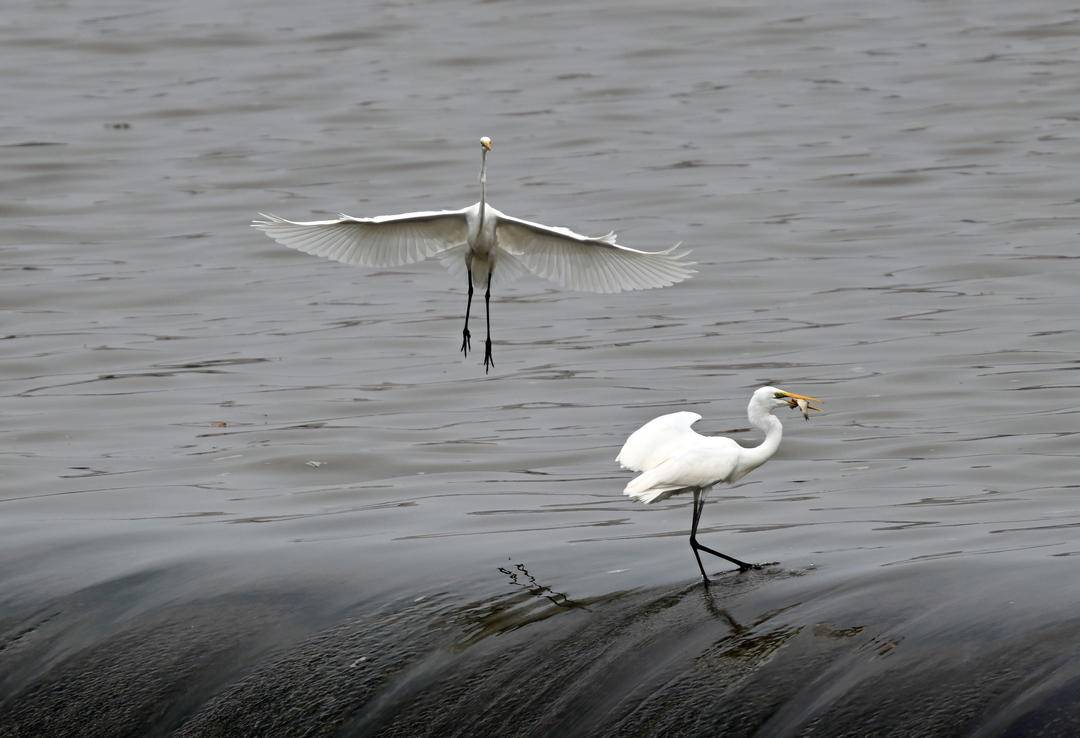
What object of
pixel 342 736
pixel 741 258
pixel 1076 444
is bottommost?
pixel 342 736

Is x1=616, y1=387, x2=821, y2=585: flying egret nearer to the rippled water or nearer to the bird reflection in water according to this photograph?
the rippled water

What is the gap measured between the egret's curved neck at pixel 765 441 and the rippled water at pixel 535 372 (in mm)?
568

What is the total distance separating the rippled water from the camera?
7930 millimetres

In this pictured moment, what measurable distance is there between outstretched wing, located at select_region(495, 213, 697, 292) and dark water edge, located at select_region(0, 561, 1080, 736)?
2.89 metres

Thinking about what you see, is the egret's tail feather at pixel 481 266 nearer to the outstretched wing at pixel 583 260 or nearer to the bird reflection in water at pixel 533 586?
the outstretched wing at pixel 583 260

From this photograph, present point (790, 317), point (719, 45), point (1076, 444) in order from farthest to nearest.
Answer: point (719, 45), point (790, 317), point (1076, 444)

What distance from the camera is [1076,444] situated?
12.5 meters

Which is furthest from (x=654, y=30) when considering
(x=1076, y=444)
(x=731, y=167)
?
(x=1076, y=444)

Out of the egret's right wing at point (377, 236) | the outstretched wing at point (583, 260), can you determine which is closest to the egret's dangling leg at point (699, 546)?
the outstretched wing at point (583, 260)

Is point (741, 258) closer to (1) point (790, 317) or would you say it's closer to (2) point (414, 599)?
(1) point (790, 317)

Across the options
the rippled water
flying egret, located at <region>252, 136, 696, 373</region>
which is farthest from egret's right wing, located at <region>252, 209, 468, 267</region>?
the rippled water

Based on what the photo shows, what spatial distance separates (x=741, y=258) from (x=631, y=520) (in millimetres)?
11134

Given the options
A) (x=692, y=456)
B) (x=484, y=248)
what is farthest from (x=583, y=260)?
(x=692, y=456)

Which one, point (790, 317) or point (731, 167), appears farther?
point (731, 167)
